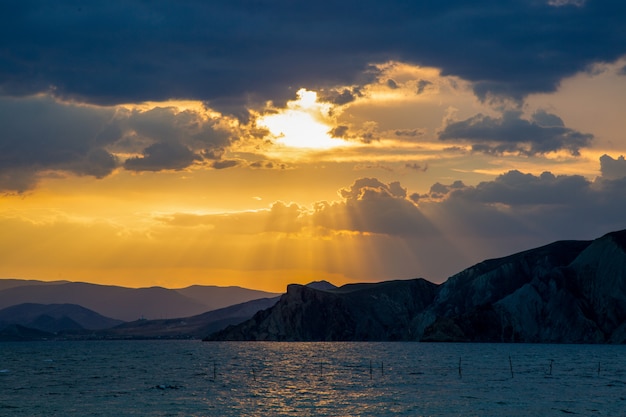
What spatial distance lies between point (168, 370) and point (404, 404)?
→ 85.7m

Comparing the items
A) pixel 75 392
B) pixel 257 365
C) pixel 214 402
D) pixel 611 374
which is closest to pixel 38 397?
pixel 75 392

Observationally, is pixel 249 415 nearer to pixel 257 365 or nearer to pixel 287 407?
pixel 287 407

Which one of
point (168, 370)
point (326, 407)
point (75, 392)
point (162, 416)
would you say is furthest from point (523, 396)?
point (168, 370)

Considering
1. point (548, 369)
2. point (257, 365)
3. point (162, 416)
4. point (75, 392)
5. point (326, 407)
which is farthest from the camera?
point (257, 365)

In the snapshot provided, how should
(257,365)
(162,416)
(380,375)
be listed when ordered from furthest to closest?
1. (257,365)
2. (380,375)
3. (162,416)

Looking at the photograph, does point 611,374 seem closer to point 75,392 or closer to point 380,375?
point 380,375

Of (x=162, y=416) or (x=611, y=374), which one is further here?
(x=611, y=374)

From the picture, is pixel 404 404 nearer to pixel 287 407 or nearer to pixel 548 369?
pixel 287 407

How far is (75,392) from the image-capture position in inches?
4806

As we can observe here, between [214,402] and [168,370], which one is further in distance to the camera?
[168,370]

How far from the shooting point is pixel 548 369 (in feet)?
552

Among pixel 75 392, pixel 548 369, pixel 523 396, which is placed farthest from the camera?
pixel 548 369

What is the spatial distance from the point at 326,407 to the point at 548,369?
81365 mm

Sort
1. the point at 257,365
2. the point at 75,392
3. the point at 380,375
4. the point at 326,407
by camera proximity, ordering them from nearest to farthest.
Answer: the point at 326,407, the point at 75,392, the point at 380,375, the point at 257,365
